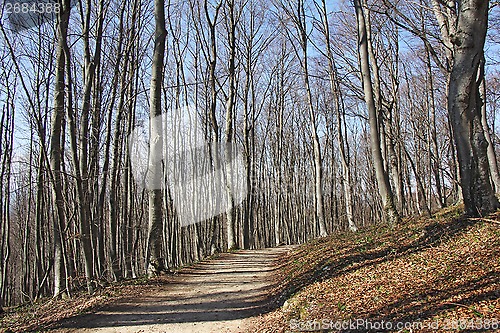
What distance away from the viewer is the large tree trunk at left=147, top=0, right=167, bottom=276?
880 cm

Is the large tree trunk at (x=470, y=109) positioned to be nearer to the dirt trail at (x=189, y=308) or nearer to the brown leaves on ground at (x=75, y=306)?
the dirt trail at (x=189, y=308)

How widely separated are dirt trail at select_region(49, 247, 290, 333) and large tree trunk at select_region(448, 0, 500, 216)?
4196 mm

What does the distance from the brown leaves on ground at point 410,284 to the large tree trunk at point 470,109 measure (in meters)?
0.51

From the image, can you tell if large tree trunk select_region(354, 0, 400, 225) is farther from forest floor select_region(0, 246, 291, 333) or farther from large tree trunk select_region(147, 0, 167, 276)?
large tree trunk select_region(147, 0, 167, 276)

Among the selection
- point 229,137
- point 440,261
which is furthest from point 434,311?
point 229,137

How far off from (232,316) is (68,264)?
451cm

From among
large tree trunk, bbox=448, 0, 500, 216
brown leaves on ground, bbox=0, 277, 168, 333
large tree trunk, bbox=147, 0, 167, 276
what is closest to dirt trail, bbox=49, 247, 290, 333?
brown leaves on ground, bbox=0, 277, 168, 333

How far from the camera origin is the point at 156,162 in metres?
9.04

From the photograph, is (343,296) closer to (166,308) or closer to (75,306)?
(166,308)

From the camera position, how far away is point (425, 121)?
23781 mm

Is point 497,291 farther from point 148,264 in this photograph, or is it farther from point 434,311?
point 148,264

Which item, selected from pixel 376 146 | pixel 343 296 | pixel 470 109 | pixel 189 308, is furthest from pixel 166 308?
pixel 376 146

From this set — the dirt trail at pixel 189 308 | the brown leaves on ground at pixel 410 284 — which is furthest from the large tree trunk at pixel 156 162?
the brown leaves on ground at pixel 410 284

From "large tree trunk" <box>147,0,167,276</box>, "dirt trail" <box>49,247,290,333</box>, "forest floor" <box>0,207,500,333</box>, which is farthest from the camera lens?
"large tree trunk" <box>147,0,167,276</box>
